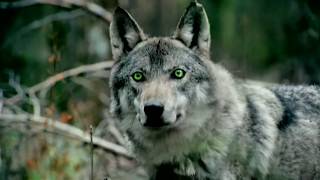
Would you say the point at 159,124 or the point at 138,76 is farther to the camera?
the point at 138,76

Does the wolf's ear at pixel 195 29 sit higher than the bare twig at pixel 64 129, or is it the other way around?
the wolf's ear at pixel 195 29

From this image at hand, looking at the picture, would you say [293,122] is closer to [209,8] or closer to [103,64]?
[103,64]

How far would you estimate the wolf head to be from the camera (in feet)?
19.5

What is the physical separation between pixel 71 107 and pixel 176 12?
25.4 ft

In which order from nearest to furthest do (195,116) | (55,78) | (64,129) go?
(195,116), (64,129), (55,78)

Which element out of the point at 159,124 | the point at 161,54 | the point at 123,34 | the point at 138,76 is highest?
the point at 123,34

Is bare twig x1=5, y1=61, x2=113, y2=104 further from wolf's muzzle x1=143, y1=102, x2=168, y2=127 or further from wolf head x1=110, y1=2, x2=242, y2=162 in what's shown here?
wolf's muzzle x1=143, y1=102, x2=168, y2=127

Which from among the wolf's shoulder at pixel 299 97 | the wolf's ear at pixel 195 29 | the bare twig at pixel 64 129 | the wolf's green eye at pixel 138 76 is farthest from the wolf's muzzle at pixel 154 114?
the bare twig at pixel 64 129

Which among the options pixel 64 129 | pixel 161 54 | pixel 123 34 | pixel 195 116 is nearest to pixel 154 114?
pixel 195 116

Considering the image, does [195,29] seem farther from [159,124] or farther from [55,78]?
[55,78]

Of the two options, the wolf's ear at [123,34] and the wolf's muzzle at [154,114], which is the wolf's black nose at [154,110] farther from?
the wolf's ear at [123,34]

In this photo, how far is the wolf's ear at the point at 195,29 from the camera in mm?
6309

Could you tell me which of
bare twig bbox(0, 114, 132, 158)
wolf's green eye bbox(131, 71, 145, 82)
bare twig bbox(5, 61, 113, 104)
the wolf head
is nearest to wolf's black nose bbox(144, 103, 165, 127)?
the wolf head

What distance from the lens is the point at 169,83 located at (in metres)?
6.05
